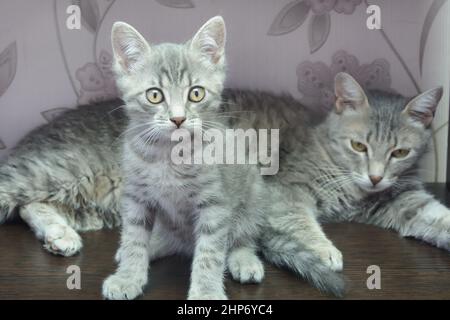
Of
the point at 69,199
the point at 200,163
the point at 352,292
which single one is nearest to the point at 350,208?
the point at 352,292

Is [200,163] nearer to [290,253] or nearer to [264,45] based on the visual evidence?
[290,253]

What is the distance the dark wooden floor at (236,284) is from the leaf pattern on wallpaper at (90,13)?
25.4 inches

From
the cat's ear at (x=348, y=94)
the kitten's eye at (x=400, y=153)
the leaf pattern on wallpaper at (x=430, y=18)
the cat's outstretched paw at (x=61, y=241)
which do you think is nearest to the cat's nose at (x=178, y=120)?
the cat's outstretched paw at (x=61, y=241)

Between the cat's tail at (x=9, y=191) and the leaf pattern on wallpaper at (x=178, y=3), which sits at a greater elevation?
the leaf pattern on wallpaper at (x=178, y=3)

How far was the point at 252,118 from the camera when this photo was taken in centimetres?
157

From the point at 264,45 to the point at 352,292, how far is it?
828mm

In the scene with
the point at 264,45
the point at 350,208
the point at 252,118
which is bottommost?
the point at 350,208

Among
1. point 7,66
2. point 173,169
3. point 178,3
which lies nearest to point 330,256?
point 173,169

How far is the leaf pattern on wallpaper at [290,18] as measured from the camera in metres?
1.52

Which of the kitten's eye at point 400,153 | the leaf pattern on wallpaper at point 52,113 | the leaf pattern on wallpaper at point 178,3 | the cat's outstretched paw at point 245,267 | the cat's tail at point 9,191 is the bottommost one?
the cat's outstretched paw at point 245,267

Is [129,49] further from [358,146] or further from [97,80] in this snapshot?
[358,146]

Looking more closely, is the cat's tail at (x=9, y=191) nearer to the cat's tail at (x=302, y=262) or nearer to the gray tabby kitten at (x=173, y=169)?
the gray tabby kitten at (x=173, y=169)

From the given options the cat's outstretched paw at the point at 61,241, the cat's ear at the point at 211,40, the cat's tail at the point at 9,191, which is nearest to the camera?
the cat's ear at the point at 211,40

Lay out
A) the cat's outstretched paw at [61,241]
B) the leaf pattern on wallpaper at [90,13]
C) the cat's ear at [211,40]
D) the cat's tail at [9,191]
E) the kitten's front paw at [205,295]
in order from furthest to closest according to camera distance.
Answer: the leaf pattern on wallpaper at [90,13], the cat's tail at [9,191], the cat's outstretched paw at [61,241], the cat's ear at [211,40], the kitten's front paw at [205,295]
